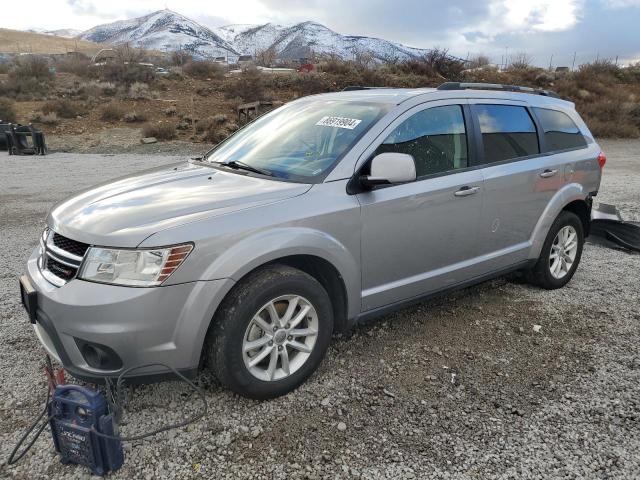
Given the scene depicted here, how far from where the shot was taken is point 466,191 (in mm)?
3795

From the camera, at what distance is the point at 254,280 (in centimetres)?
284

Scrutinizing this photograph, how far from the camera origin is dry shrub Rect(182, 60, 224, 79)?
34406mm

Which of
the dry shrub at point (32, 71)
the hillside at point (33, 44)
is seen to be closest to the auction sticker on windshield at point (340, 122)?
the dry shrub at point (32, 71)

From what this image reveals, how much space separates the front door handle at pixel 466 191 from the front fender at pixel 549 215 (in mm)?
977

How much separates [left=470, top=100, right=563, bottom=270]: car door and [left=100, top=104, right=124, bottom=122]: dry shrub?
21626 millimetres

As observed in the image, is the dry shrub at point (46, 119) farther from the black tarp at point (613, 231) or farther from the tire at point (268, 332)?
the tire at point (268, 332)

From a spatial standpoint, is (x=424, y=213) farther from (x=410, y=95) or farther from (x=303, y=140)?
(x=303, y=140)

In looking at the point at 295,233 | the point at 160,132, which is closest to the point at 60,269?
the point at 295,233

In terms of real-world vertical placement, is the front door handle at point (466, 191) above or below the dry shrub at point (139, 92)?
A: below

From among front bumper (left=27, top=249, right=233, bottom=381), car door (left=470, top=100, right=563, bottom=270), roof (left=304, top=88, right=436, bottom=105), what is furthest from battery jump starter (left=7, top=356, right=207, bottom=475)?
car door (left=470, top=100, right=563, bottom=270)

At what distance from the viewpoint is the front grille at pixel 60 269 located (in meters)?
2.73

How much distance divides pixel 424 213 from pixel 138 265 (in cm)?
190

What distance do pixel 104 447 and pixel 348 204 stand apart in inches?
71.8

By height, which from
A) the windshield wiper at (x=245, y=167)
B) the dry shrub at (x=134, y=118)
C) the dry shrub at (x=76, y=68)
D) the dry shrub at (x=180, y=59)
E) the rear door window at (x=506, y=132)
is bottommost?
the dry shrub at (x=134, y=118)
